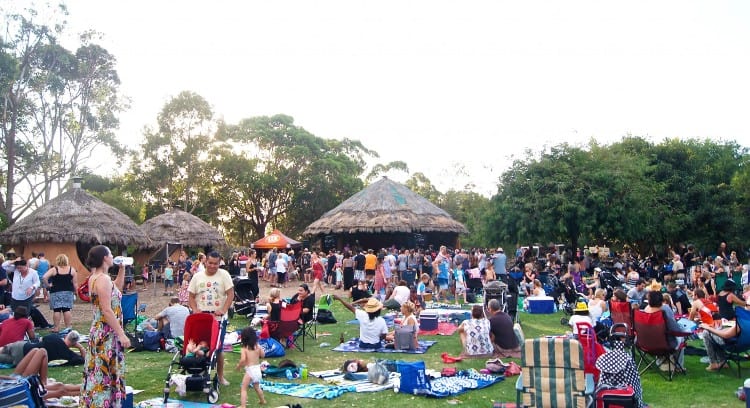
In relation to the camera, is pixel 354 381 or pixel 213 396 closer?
pixel 213 396

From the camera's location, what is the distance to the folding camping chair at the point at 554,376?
5.38m

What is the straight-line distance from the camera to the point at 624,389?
548cm

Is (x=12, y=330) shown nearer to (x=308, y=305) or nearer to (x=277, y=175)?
(x=308, y=305)

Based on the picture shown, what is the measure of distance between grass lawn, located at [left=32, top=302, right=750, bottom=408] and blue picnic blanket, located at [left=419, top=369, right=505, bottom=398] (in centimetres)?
10

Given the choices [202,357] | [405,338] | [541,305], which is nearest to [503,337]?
[405,338]

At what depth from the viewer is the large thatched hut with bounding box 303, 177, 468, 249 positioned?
28109 millimetres

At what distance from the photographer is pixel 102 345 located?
5.23m

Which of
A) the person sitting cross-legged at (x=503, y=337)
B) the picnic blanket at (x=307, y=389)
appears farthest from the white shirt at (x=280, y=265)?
the picnic blanket at (x=307, y=389)

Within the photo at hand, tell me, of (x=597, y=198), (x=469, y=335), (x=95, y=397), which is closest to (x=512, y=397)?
(x=469, y=335)

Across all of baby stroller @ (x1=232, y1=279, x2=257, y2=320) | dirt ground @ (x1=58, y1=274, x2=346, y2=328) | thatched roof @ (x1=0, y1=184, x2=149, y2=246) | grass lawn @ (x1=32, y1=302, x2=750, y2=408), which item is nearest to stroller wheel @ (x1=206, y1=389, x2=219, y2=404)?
grass lawn @ (x1=32, y1=302, x2=750, y2=408)

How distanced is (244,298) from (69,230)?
10.0 m

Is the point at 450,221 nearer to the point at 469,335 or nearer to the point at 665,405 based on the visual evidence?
the point at 469,335

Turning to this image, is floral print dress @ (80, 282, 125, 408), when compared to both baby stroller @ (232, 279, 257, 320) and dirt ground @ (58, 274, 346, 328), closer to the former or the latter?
baby stroller @ (232, 279, 257, 320)

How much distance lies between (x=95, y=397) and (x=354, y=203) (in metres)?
25.6
